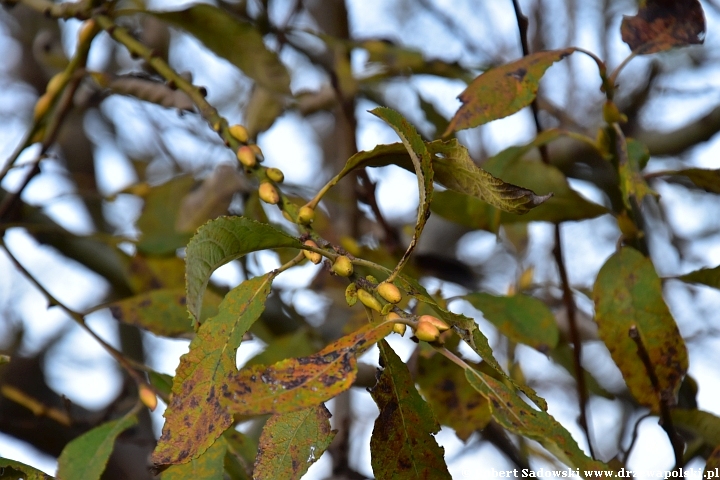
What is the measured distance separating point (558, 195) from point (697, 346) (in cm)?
119

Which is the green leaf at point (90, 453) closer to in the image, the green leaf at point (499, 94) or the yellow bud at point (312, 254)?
the yellow bud at point (312, 254)

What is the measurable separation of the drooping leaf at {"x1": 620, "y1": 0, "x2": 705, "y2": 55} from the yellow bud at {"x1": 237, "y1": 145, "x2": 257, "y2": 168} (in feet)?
1.42

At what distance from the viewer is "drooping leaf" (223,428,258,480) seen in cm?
72

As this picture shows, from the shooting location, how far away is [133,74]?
94cm

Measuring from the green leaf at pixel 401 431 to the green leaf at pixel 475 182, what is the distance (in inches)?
5.3

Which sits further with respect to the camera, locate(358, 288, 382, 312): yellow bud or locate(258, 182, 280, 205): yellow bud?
locate(258, 182, 280, 205): yellow bud

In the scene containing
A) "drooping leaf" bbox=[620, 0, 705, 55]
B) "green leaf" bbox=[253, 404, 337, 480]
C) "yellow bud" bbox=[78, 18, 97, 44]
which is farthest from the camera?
"yellow bud" bbox=[78, 18, 97, 44]

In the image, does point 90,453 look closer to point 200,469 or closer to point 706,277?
point 200,469

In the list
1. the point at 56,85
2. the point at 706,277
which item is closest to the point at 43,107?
the point at 56,85

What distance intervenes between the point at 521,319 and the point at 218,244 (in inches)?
17.7

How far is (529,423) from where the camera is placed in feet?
1.37

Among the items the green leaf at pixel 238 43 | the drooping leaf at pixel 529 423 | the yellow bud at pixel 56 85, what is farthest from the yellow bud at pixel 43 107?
the drooping leaf at pixel 529 423

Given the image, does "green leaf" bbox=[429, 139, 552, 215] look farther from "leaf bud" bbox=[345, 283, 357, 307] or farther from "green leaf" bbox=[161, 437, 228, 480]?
"green leaf" bbox=[161, 437, 228, 480]

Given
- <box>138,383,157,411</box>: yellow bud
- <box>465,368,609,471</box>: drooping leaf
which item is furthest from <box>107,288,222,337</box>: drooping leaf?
<box>465,368,609,471</box>: drooping leaf
